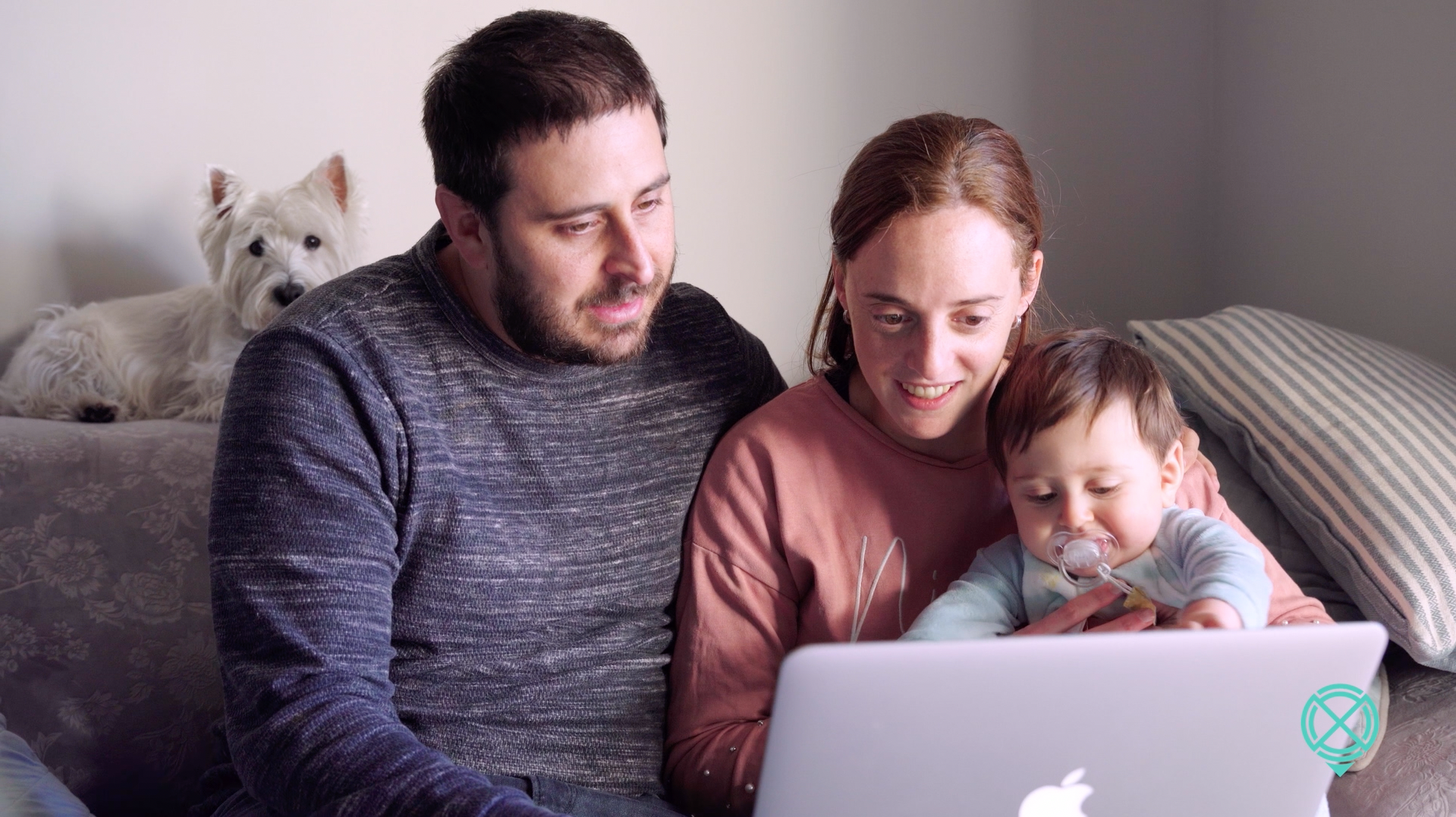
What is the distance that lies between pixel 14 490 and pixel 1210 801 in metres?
1.34

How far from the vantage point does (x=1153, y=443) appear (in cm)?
116

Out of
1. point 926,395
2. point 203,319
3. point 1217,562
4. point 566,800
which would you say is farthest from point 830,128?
point 566,800

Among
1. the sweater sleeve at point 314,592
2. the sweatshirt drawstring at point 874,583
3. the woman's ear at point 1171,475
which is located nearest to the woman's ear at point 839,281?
the sweatshirt drawstring at point 874,583

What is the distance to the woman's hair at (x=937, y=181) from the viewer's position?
1175 millimetres

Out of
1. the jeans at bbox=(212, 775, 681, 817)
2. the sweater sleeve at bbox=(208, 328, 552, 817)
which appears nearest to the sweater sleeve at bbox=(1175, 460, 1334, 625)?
the jeans at bbox=(212, 775, 681, 817)

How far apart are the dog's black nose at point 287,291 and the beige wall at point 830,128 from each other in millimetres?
286

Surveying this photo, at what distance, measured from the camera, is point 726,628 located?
49.2 inches

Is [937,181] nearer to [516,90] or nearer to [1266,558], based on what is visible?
[516,90]

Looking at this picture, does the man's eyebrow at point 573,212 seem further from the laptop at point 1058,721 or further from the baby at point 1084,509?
the laptop at point 1058,721

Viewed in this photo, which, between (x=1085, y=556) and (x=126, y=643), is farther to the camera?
(x=126, y=643)

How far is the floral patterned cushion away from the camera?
50.9 inches

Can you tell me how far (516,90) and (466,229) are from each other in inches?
6.4

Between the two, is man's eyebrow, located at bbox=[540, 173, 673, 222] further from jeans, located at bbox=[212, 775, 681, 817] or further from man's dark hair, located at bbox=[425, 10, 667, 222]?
jeans, located at bbox=[212, 775, 681, 817]

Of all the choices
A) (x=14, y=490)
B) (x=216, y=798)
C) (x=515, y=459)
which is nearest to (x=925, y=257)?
(x=515, y=459)
